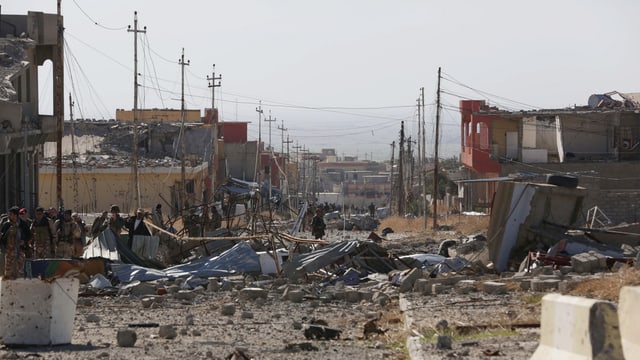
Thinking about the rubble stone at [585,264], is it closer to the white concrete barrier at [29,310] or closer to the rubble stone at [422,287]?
the rubble stone at [422,287]

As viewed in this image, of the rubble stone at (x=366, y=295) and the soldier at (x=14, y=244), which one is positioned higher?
the soldier at (x=14, y=244)

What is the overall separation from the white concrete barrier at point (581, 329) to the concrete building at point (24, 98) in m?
32.2

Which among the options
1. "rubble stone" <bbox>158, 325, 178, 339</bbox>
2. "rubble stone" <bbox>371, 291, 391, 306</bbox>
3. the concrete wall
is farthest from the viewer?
the concrete wall

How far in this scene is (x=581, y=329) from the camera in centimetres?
891

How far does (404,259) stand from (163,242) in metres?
6.68

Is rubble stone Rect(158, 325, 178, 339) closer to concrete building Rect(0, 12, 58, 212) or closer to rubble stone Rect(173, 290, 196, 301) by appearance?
rubble stone Rect(173, 290, 196, 301)

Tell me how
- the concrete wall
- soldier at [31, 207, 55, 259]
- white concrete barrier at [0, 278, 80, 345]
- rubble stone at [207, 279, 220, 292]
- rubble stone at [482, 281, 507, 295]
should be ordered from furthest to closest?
1. the concrete wall
2. soldier at [31, 207, 55, 259]
3. rubble stone at [207, 279, 220, 292]
4. rubble stone at [482, 281, 507, 295]
5. white concrete barrier at [0, 278, 80, 345]

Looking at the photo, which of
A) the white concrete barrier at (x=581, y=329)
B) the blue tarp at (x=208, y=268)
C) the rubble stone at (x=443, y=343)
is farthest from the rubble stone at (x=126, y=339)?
the blue tarp at (x=208, y=268)

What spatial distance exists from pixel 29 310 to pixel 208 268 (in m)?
12.4

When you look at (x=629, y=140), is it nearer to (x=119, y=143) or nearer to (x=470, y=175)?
(x=470, y=175)

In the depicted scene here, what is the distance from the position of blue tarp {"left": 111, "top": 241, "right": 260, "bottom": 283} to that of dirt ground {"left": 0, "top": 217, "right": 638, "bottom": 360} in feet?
4.85

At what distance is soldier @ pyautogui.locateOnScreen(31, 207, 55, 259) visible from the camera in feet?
79.8

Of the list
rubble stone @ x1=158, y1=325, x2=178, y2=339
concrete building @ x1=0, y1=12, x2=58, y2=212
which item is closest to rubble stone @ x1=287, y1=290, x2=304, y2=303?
rubble stone @ x1=158, y1=325, x2=178, y2=339

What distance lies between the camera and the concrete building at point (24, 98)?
42.4 m
